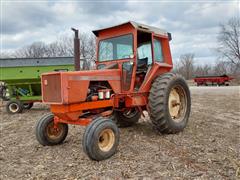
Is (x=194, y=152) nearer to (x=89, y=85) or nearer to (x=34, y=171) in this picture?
(x=89, y=85)

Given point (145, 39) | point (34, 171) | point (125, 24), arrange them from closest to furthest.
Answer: point (34, 171) < point (125, 24) < point (145, 39)

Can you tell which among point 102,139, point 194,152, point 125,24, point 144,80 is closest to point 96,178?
point 102,139

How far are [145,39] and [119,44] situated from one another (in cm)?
64

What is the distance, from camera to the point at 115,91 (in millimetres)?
5836

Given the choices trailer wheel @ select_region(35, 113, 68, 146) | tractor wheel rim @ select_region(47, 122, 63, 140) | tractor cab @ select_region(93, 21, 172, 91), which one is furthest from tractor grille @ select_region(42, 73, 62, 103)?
tractor cab @ select_region(93, 21, 172, 91)

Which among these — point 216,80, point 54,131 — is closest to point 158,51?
point 54,131

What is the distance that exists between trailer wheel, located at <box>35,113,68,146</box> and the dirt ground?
144 millimetres

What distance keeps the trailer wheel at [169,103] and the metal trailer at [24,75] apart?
6242 millimetres

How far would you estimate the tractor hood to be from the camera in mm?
4949

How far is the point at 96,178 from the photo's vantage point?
4.00m

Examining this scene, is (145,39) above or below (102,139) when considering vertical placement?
above

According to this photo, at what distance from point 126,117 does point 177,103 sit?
130 centimetres

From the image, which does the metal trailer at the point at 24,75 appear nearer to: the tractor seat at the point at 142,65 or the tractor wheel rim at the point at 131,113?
the tractor wheel rim at the point at 131,113

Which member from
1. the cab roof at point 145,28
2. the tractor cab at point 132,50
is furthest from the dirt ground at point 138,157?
the cab roof at point 145,28
